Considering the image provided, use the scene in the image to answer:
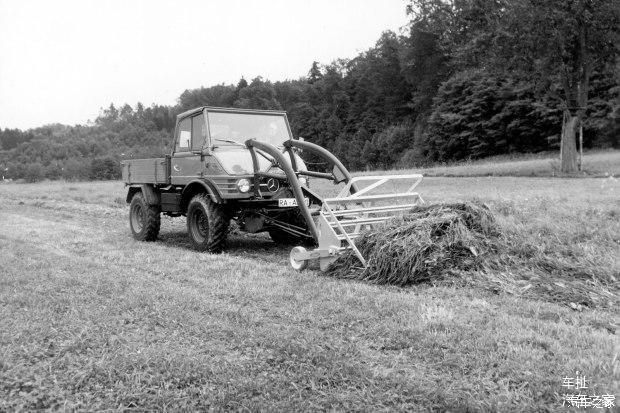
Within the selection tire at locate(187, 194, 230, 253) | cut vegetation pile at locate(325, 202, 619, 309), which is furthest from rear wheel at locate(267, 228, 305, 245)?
cut vegetation pile at locate(325, 202, 619, 309)

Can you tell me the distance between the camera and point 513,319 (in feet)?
13.7

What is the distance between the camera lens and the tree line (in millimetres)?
20922

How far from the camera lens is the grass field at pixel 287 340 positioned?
3018 mm

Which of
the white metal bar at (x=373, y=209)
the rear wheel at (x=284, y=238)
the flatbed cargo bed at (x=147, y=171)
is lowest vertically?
the rear wheel at (x=284, y=238)

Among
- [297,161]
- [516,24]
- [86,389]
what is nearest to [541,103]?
[516,24]

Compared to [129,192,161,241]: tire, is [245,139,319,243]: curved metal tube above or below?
above

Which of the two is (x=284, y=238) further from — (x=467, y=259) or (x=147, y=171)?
(x=467, y=259)

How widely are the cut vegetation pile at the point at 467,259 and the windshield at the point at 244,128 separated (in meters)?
3.30

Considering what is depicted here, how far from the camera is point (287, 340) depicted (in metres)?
3.81

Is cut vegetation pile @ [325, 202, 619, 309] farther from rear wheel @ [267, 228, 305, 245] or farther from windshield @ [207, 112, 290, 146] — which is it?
windshield @ [207, 112, 290, 146]

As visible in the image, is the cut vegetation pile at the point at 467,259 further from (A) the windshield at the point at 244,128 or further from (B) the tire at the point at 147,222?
(B) the tire at the point at 147,222

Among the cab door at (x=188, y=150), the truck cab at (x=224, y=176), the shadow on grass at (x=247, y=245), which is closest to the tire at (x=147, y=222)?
the truck cab at (x=224, y=176)

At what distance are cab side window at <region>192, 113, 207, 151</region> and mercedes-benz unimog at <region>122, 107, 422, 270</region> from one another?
0.05 ft

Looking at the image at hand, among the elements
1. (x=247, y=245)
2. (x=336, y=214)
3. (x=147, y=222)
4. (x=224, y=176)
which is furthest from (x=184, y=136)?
(x=336, y=214)
